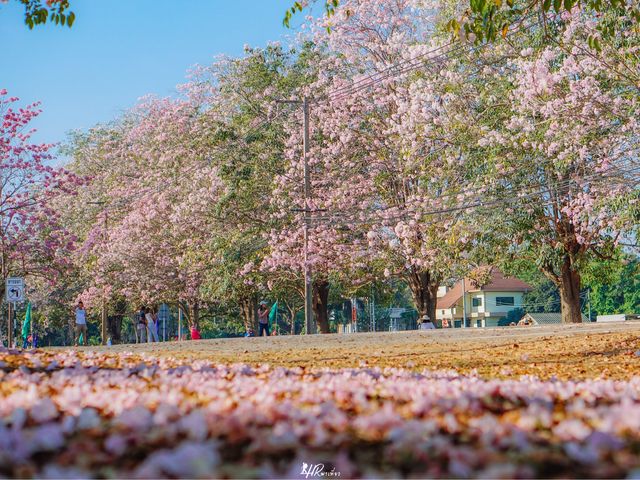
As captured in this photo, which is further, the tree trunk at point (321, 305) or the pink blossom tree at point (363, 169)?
the tree trunk at point (321, 305)

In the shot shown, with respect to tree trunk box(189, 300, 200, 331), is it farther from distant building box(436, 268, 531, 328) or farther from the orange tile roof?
distant building box(436, 268, 531, 328)

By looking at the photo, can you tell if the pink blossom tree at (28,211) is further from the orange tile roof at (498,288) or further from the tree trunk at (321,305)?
the orange tile roof at (498,288)

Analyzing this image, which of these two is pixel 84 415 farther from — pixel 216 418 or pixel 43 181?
pixel 43 181

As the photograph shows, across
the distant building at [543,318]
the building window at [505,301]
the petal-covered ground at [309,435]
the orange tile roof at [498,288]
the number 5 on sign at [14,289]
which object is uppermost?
the orange tile roof at [498,288]

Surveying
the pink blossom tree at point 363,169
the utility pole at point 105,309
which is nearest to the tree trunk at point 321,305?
the pink blossom tree at point 363,169

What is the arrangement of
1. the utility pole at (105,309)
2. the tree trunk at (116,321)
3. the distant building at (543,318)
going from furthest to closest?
the distant building at (543,318)
the tree trunk at (116,321)
the utility pole at (105,309)

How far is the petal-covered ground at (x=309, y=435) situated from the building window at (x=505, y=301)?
320 ft

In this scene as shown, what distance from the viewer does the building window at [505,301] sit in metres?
101

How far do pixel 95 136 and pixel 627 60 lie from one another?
36070 millimetres

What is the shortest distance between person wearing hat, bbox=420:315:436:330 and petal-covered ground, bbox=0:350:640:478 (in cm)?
2546

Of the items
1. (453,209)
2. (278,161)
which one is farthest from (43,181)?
(453,209)

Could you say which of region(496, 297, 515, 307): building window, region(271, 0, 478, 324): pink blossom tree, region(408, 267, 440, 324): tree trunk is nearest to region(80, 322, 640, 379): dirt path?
region(271, 0, 478, 324): pink blossom tree

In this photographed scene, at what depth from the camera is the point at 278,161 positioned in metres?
33.8

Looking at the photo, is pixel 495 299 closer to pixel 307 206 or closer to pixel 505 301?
pixel 505 301
